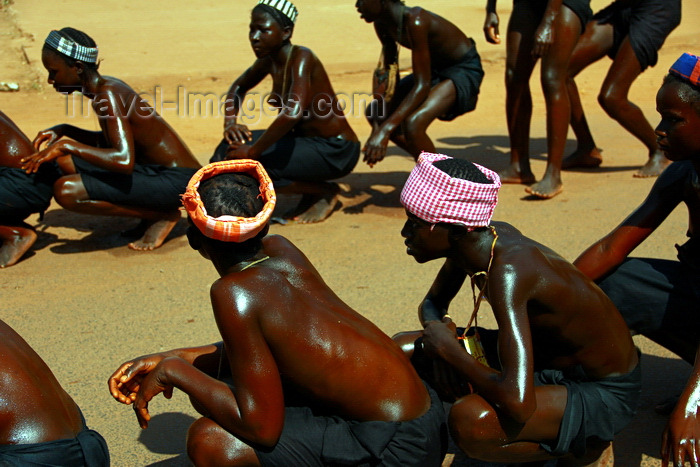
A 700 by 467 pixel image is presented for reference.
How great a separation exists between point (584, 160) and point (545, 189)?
3.58 feet

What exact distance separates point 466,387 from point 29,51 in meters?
10.8

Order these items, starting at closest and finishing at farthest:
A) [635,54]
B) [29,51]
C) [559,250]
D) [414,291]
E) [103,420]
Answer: [103,420], [414,291], [559,250], [635,54], [29,51]

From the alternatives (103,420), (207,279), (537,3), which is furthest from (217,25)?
(103,420)

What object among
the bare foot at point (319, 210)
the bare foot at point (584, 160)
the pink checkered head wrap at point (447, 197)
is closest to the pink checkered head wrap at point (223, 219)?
the pink checkered head wrap at point (447, 197)

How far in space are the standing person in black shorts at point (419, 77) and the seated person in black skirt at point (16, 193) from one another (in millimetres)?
2135

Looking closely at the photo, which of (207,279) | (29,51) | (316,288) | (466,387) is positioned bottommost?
(29,51)

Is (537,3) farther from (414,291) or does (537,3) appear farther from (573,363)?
(573,363)

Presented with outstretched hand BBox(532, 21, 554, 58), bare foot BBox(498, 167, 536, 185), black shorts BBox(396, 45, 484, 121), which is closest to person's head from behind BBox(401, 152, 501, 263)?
black shorts BBox(396, 45, 484, 121)

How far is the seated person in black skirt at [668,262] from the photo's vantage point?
9.40 ft

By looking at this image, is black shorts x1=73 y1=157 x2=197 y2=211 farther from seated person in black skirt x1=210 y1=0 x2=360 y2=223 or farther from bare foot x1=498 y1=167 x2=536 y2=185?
bare foot x1=498 y1=167 x2=536 y2=185

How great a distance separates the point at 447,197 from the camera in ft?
8.25

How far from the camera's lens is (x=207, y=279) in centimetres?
473

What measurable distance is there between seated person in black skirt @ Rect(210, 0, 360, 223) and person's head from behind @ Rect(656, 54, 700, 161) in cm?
296

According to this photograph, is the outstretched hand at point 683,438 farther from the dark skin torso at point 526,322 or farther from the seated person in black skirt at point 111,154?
the seated person in black skirt at point 111,154
